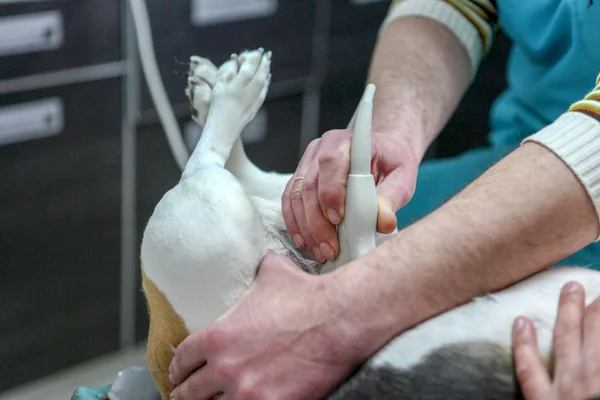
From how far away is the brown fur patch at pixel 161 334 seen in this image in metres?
0.81

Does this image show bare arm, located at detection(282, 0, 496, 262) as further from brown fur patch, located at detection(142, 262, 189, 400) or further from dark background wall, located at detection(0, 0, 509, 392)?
dark background wall, located at detection(0, 0, 509, 392)

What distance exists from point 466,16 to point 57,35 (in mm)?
775

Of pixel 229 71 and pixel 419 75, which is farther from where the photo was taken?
pixel 419 75

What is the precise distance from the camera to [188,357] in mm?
761

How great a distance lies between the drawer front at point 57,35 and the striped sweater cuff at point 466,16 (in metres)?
0.62

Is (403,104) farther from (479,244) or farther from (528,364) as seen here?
(528,364)

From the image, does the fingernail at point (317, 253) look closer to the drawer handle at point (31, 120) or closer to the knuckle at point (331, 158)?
the knuckle at point (331, 158)

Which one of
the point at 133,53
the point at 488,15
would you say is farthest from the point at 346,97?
the point at 488,15

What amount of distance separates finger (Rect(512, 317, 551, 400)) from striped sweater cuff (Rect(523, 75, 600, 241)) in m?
0.18

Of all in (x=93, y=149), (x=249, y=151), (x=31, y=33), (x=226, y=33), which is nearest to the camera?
(x=31, y=33)

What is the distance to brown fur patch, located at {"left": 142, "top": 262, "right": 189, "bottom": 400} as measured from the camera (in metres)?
0.81

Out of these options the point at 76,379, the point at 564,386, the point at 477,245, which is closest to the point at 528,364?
the point at 564,386

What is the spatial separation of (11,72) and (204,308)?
0.87m

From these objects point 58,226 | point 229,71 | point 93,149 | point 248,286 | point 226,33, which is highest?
point 229,71
